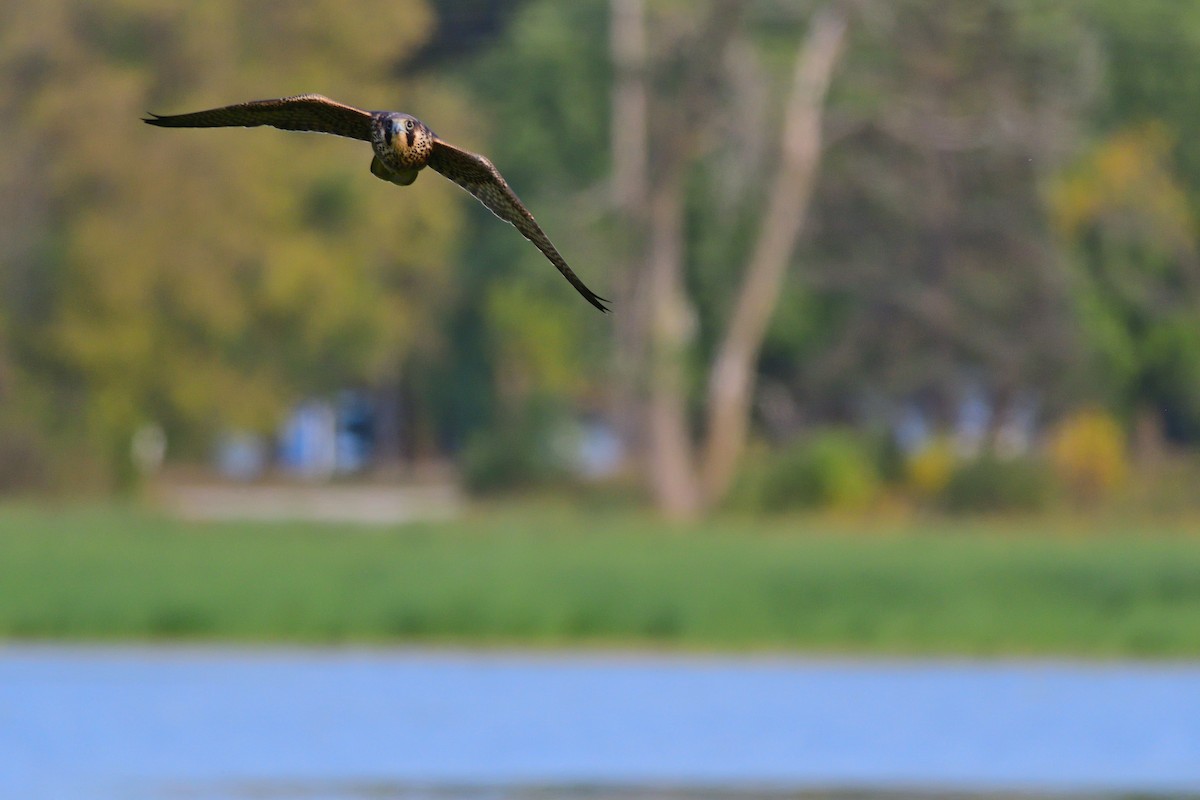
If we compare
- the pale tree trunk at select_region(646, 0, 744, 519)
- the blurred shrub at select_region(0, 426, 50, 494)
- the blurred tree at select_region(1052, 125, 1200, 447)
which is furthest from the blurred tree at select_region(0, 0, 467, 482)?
the blurred tree at select_region(1052, 125, 1200, 447)

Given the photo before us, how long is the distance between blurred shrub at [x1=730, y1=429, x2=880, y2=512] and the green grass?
6.11 m

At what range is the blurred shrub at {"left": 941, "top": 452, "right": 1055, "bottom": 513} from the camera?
1406 inches

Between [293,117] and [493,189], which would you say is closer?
[293,117]

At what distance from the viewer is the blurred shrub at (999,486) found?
117 ft

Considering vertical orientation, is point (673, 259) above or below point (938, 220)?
below

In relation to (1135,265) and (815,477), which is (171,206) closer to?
(815,477)

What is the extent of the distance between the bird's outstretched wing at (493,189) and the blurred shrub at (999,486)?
89.9 ft

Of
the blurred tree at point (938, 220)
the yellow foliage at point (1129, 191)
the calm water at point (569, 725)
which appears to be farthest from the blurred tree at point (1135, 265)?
the calm water at point (569, 725)

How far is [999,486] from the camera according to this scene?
117 ft

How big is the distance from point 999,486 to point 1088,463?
1.58 m

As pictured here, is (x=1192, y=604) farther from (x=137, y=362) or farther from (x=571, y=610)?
(x=137, y=362)

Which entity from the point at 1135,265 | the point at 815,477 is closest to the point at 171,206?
the point at 815,477

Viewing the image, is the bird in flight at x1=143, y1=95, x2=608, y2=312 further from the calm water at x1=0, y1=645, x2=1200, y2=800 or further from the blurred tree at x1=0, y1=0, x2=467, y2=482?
the blurred tree at x1=0, y1=0, x2=467, y2=482

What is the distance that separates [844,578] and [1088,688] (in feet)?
8.61
